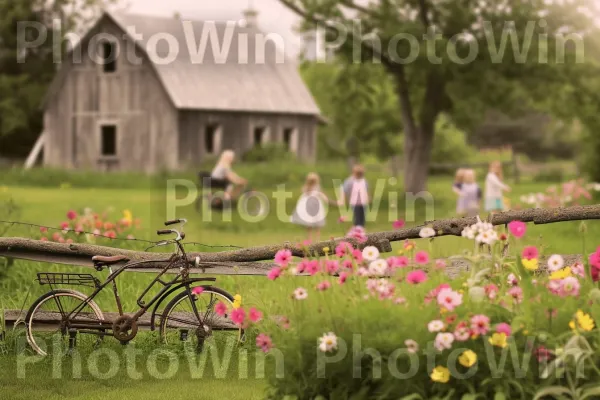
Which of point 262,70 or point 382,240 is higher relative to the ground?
point 262,70

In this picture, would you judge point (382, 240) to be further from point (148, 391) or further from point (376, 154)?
point (376, 154)

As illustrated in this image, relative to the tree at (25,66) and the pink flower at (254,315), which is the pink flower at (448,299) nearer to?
the pink flower at (254,315)

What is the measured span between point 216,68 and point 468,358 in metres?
35.4

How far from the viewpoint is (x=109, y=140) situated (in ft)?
145

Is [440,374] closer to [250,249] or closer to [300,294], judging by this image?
[300,294]

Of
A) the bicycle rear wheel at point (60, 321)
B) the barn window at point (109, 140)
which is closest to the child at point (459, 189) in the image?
the bicycle rear wheel at point (60, 321)

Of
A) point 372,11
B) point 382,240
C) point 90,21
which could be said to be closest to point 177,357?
point 382,240

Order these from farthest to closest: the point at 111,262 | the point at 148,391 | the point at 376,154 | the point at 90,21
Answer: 1. the point at 376,154
2. the point at 90,21
3. the point at 111,262
4. the point at 148,391

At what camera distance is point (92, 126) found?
41.7 metres

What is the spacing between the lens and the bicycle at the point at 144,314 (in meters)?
8.69

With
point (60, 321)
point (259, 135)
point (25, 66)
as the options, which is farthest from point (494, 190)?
point (25, 66)

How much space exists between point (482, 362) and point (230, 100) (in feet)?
113

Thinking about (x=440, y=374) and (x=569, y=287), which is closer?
(x=440, y=374)

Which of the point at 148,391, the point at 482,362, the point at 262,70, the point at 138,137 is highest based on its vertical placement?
the point at 262,70
